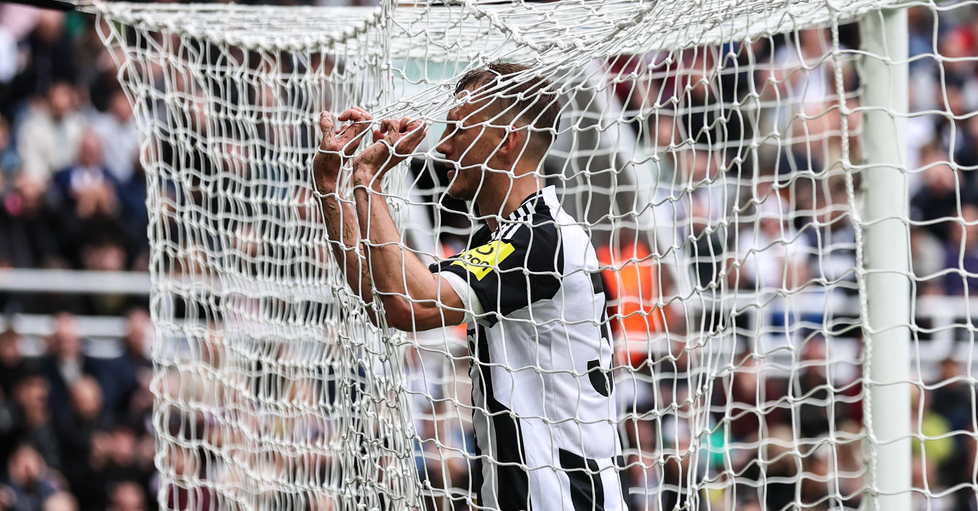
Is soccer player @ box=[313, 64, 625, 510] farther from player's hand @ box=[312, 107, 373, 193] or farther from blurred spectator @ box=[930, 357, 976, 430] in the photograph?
blurred spectator @ box=[930, 357, 976, 430]

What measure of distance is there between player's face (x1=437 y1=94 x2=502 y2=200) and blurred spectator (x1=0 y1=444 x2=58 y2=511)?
3433 millimetres

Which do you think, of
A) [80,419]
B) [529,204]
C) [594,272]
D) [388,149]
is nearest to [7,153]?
[80,419]

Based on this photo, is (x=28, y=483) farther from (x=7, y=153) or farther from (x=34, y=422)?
(x=7, y=153)

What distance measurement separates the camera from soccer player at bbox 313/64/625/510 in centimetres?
208

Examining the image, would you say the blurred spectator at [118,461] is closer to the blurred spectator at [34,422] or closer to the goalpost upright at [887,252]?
the blurred spectator at [34,422]

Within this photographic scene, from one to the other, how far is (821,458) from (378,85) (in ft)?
11.8

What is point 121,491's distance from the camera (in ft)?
16.0

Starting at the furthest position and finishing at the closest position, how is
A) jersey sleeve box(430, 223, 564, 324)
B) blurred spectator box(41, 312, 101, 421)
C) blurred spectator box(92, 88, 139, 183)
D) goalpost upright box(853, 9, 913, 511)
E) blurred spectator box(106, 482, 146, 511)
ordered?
blurred spectator box(92, 88, 139, 183)
blurred spectator box(41, 312, 101, 421)
blurred spectator box(106, 482, 146, 511)
goalpost upright box(853, 9, 913, 511)
jersey sleeve box(430, 223, 564, 324)

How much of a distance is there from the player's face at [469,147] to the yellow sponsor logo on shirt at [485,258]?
201 mm

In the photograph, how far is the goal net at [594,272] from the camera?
2.34m

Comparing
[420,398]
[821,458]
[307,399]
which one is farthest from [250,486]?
[821,458]

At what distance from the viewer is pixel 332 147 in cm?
218

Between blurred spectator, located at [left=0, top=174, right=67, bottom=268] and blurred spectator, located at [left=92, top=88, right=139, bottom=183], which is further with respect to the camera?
blurred spectator, located at [left=92, top=88, right=139, bottom=183]

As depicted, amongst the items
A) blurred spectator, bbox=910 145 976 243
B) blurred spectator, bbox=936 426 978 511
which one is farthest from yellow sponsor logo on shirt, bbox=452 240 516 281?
blurred spectator, bbox=910 145 976 243
